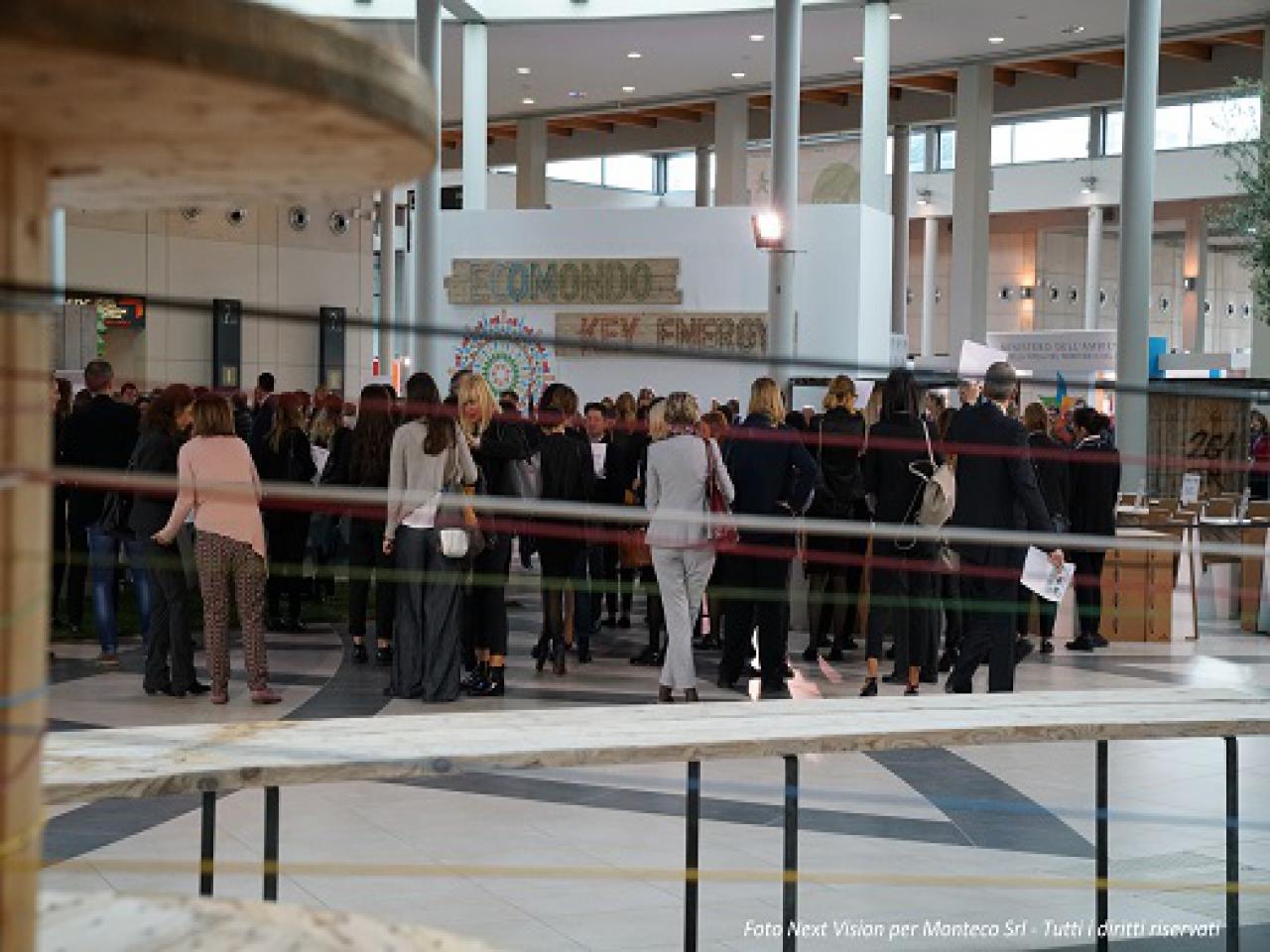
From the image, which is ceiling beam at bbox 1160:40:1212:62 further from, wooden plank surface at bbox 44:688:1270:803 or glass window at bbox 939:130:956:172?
Result: wooden plank surface at bbox 44:688:1270:803

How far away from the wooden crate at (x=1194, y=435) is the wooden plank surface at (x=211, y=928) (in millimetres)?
16858

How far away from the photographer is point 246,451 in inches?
283

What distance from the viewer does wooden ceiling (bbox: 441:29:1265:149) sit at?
71.9 feet

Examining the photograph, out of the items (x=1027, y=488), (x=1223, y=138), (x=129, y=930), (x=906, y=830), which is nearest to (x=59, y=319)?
(x=1027, y=488)

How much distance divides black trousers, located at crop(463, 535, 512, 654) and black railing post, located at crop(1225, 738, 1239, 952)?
167 inches

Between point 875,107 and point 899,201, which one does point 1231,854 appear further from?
point 899,201

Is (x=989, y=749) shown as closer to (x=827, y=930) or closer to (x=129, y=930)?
(x=827, y=930)

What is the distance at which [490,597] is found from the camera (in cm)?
805

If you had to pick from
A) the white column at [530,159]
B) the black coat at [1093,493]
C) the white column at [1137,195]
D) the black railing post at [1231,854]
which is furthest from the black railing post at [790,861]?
the white column at [530,159]

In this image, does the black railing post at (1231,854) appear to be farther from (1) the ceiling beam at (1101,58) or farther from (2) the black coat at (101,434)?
(1) the ceiling beam at (1101,58)

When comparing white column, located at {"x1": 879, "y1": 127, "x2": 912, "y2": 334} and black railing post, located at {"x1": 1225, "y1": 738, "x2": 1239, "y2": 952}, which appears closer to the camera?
black railing post, located at {"x1": 1225, "y1": 738, "x2": 1239, "y2": 952}

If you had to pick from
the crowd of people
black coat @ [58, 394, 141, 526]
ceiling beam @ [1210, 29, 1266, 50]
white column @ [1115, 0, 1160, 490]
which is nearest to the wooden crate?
white column @ [1115, 0, 1160, 490]

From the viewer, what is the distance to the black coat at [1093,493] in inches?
391

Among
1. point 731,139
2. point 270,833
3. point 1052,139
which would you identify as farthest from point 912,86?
point 270,833
